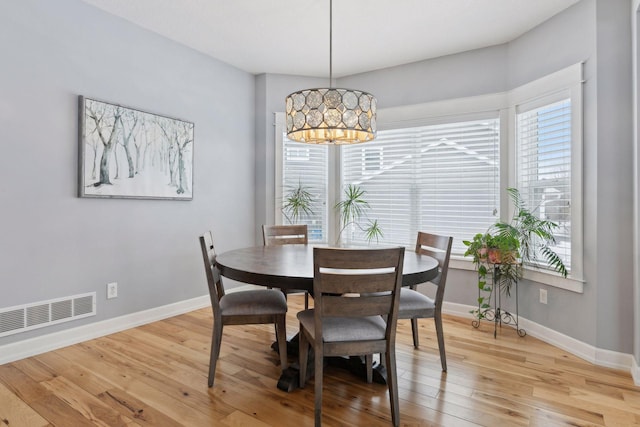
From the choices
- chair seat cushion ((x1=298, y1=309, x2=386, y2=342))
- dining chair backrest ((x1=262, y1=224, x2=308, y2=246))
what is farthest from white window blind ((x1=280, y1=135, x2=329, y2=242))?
chair seat cushion ((x1=298, y1=309, x2=386, y2=342))

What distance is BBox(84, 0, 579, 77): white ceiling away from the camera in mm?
2871

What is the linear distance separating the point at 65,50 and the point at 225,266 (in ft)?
7.26

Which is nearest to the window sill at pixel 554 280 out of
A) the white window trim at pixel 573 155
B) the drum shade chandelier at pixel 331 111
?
the white window trim at pixel 573 155

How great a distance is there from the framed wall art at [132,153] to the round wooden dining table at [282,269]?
4.45 ft

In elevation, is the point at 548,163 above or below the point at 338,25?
below

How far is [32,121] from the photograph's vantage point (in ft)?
8.54

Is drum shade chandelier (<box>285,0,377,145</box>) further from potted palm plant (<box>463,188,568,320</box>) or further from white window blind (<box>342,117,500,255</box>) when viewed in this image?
white window blind (<box>342,117,500,255</box>)

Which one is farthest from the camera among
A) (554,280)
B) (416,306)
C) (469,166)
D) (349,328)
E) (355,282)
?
(469,166)

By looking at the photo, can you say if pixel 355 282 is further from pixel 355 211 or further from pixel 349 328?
pixel 355 211

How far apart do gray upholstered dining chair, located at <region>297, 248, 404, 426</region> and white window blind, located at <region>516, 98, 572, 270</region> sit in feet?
6.33

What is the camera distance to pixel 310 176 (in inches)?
176

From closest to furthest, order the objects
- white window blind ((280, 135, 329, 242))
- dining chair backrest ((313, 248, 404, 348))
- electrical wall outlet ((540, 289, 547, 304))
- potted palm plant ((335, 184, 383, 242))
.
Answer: dining chair backrest ((313, 248, 404, 348))
electrical wall outlet ((540, 289, 547, 304))
potted palm plant ((335, 184, 383, 242))
white window blind ((280, 135, 329, 242))

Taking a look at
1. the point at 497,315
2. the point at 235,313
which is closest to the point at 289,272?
the point at 235,313

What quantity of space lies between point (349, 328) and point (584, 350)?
201 centimetres
